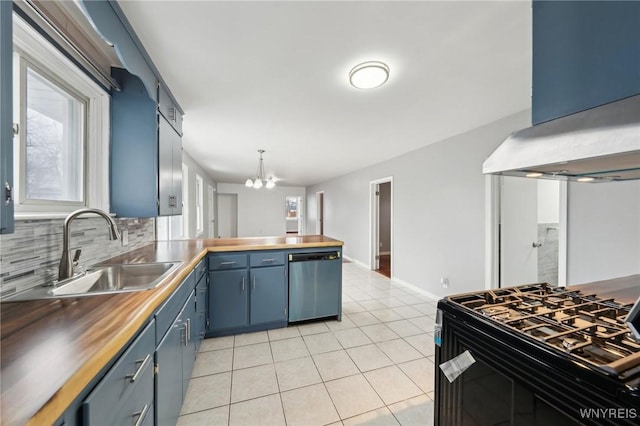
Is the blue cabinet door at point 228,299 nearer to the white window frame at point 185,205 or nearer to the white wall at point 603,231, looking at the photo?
the white window frame at point 185,205

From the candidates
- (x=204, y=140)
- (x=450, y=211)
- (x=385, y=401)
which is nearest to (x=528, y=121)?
(x=450, y=211)

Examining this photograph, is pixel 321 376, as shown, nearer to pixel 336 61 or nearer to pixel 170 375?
pixel 170 375

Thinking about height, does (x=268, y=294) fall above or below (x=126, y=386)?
below

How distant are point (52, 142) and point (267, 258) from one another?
5.85 ft

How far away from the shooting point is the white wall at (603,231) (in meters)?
1.77

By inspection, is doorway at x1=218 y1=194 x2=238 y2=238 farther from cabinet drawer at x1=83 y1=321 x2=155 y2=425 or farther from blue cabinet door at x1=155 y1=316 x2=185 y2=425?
cabinet drawer at x1=83 y1=321 x2=155 y2=425

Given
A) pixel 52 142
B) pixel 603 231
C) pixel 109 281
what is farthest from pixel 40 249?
pixel 603 231

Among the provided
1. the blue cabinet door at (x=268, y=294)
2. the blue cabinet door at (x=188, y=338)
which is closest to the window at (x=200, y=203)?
the blue cabinet door at (x=268, y=294)

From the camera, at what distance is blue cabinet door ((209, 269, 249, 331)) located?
95.7 inches

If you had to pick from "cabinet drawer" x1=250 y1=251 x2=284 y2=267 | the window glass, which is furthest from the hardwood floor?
the window glass

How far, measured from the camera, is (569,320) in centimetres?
100

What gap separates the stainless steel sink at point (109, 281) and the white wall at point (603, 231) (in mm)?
3145

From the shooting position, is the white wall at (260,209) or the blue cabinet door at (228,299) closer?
the blue cabinet door at (228,299)

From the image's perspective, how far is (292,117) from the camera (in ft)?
8.87
